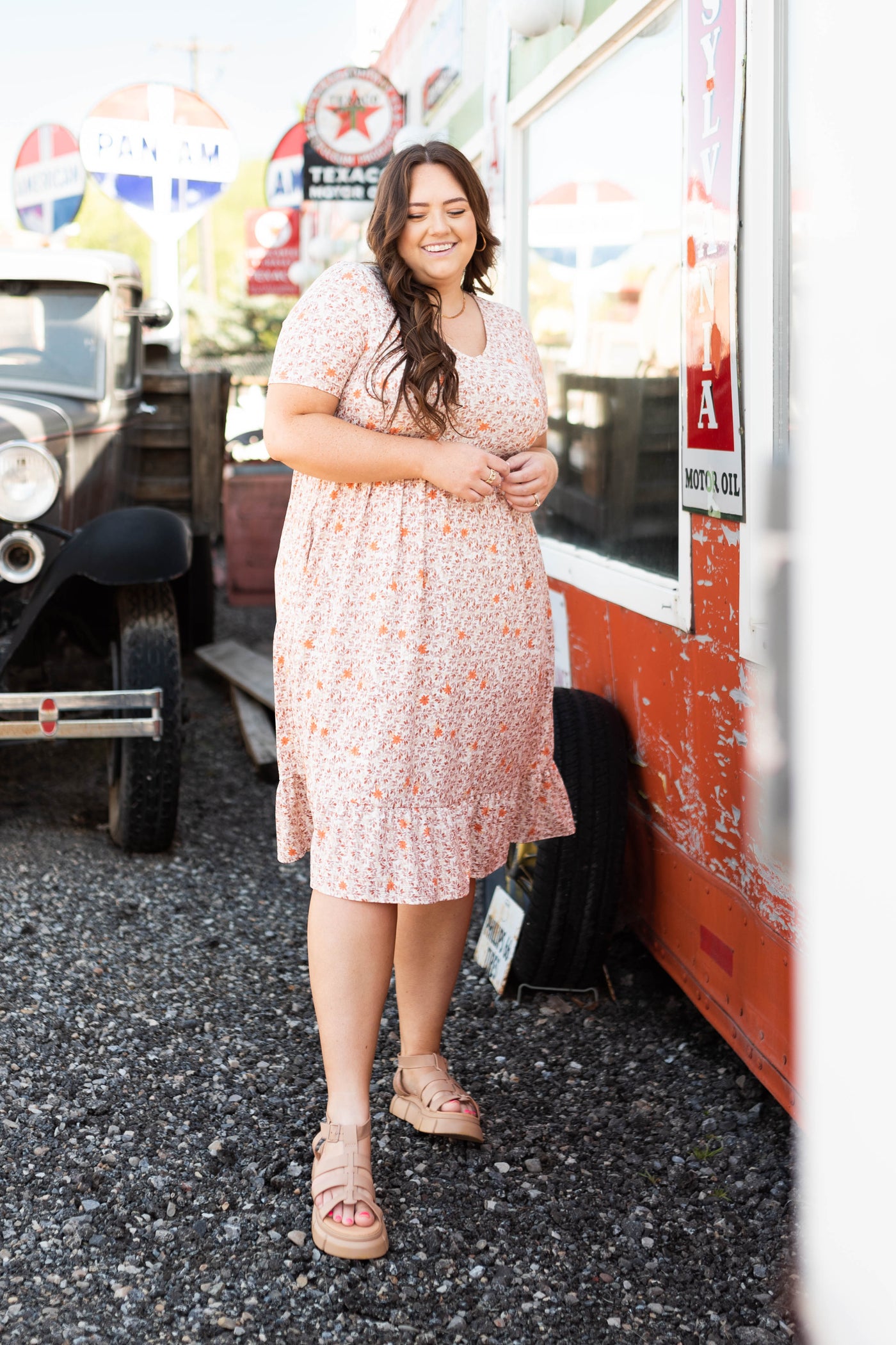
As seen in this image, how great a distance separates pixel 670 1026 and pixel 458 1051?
0.53m

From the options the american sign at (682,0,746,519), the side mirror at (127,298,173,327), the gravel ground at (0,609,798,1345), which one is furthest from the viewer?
the side mirror at (127,298,173,327)

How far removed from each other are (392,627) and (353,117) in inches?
235

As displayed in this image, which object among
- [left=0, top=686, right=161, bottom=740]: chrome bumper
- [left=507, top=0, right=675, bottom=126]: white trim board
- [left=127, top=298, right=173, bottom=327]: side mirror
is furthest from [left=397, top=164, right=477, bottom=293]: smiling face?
[left=127, top=298, right=173, bottom=327]: side mirror

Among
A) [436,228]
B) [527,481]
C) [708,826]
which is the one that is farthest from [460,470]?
[708,826]

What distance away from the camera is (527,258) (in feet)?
15.0

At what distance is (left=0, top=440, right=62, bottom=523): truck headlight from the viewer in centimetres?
411

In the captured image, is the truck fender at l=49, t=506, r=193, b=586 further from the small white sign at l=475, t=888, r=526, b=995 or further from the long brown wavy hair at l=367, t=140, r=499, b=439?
the long brown wavy hair at l=367, t=140, r=499, b=439

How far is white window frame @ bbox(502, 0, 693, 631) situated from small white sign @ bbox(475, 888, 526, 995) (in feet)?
2.75

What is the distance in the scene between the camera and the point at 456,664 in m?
2.23

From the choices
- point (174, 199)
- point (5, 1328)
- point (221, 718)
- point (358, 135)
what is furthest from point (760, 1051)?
point (174, 199)

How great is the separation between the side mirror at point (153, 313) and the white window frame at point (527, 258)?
6.13ft

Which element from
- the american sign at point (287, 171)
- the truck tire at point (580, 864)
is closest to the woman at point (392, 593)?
the truck tire at point (580, 864)

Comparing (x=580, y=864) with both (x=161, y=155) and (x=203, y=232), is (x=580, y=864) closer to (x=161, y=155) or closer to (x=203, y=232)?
(x=161, y=155)

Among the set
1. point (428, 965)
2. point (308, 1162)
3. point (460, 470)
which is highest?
point (460, 470)
